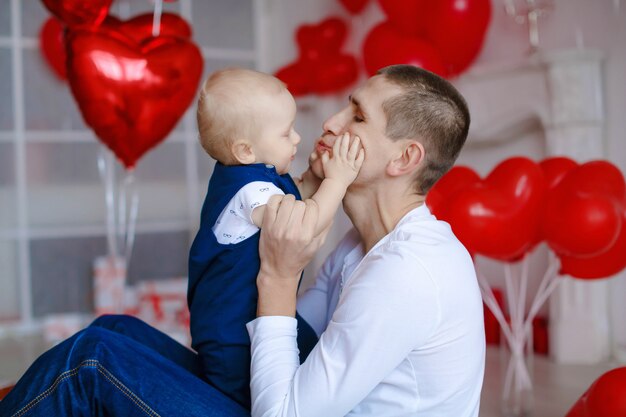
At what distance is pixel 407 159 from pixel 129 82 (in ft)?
5.03

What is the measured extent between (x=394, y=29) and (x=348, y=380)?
7.55ft

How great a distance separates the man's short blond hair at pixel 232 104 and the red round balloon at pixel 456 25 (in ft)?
5.91

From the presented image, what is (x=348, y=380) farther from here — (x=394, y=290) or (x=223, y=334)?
(x=223, y=334)

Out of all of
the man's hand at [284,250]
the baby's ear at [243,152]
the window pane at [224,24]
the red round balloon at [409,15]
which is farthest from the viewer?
the window pane at [224,24]

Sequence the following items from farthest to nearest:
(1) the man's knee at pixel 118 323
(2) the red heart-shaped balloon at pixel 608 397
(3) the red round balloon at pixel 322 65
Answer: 1. (3) the red round balloon at pixel 322 65
2. (2) the red heart-shaped balloon at pixel 608 397
3. (1) the man's knee at pixel 118 323

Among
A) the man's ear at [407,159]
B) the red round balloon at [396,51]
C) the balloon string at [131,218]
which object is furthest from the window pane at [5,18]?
the man's ear at [407,159]

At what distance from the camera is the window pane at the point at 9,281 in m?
4.01

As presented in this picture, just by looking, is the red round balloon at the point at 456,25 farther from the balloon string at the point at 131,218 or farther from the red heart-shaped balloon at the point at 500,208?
the balloon string at the point at 131,218

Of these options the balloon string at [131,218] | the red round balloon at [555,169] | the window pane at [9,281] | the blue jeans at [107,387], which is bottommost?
the window pane at [9,281]

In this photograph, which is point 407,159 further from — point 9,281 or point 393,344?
point 9,281

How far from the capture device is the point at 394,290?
1.08 m

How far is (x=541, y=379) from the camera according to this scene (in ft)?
9.00

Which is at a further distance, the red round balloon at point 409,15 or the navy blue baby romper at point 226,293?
the red round balloon at point 409,15

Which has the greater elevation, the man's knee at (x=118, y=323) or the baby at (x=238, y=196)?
the baby at (x=238, y=196)
